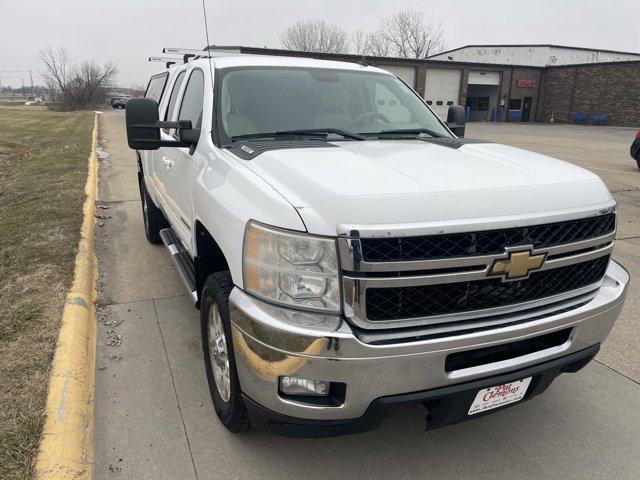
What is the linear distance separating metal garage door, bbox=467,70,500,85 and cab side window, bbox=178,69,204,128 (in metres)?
41.1

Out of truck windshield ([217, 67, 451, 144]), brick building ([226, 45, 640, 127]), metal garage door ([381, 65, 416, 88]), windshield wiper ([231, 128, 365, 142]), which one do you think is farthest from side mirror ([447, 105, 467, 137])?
metal garage door ([381, 65, 416, 88])

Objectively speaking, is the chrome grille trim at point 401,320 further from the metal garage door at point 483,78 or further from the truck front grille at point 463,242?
the metal garage door at point 483,78

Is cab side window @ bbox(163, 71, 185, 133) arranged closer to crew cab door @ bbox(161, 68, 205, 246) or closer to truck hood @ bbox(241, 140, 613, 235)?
crew cab door @ bbox(161, 68, 205, 246)

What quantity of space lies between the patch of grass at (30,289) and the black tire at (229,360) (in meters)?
0.86

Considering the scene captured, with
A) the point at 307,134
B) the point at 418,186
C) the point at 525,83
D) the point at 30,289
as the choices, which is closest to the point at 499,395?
the point at 418,186

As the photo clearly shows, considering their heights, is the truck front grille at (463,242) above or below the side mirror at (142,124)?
below

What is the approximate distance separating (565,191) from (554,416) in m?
1.42

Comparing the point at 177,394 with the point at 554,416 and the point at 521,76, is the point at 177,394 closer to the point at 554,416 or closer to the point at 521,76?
the point at 554,416

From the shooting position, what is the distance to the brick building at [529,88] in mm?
37656

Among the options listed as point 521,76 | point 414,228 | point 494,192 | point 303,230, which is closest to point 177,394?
point 303,230

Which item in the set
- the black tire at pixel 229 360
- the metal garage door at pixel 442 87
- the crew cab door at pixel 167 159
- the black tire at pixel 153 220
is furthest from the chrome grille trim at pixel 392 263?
the metal garage door at pixel 442 87

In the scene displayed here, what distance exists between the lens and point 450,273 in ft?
6.35

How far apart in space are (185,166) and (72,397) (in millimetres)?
1594

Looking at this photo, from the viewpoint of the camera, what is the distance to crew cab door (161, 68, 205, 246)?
3.28m
